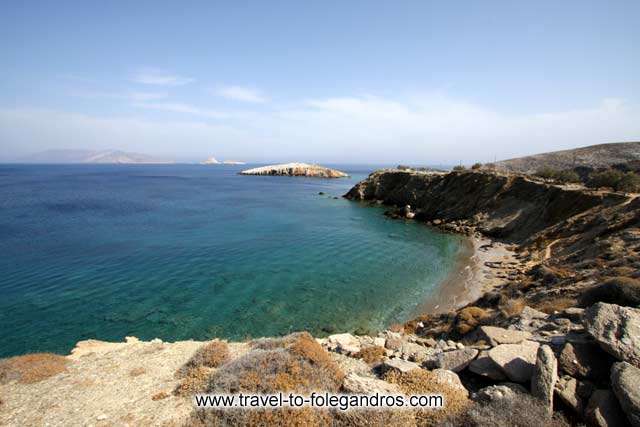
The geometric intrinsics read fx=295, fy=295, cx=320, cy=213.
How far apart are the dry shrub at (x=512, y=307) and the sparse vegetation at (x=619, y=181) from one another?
33181 millimetres

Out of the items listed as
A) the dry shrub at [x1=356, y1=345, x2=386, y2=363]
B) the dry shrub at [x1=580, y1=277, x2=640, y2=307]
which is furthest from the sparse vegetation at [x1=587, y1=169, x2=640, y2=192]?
A: the dry shrub at [x1=356, y1=345, x2=386, y2=363]

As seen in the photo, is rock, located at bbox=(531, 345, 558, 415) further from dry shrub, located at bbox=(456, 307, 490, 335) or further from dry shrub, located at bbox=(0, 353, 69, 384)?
dry shrub, located at bbox=(0, 353, 69, 384)

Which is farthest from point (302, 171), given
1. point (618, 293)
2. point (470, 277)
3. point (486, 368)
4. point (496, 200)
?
point (486, 368)

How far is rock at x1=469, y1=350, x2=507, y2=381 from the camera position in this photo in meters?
8.25

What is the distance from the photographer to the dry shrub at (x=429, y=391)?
719 centimetres

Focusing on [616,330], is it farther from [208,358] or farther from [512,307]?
[208,358]

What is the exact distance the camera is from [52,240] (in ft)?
112

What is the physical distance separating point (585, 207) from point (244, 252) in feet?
125

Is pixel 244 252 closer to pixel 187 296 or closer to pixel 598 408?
pixel 187 296

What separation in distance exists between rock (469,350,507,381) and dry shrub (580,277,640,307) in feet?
22.3

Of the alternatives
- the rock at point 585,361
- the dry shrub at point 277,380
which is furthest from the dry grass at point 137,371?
the rock at point 585,361

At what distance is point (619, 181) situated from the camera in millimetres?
37781

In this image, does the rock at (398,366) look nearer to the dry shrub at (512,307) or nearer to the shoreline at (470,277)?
the dry shrub at (512,307)

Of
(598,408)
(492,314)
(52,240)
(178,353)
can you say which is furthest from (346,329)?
(52,240)
